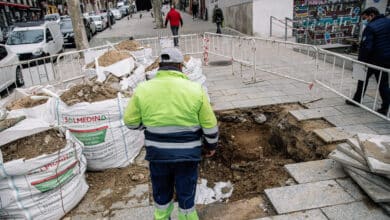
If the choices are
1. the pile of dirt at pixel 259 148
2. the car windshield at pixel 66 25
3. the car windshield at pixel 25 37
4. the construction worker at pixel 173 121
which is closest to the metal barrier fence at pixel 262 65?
the pile of dirt at pixel 259 148

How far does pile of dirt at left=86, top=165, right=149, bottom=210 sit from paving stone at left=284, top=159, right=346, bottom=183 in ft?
6.17

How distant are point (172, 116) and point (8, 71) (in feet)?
28.0

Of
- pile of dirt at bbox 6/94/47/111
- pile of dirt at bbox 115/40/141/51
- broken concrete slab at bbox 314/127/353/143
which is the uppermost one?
pile of dirt at bbox 115/40/141/51

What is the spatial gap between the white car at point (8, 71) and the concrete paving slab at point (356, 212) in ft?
28.5

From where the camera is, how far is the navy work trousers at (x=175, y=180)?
2.65 metres

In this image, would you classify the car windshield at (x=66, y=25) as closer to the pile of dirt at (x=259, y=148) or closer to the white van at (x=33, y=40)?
the white van at (x=33, y=40)

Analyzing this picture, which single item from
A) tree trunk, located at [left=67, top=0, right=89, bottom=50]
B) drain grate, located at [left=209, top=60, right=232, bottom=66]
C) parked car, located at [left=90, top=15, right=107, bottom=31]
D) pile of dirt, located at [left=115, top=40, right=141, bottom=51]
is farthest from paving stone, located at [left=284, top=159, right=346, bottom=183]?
parked car, located at [left=90, top=15, right=107, bottom=31]

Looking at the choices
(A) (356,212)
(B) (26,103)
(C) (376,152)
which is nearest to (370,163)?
(C) (376,152)

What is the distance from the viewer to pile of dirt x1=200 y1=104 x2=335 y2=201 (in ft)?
13.1

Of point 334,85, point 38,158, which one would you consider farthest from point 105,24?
point 38,158

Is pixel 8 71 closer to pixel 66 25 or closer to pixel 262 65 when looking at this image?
pixel 262 65

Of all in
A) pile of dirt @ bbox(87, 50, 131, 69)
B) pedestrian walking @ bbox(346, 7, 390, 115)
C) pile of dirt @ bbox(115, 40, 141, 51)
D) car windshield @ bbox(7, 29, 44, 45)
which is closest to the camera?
pedestrian walking @ bbox(346, 7, 390, 115)

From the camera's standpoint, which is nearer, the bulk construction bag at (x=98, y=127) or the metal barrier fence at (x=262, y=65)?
the bulk construction bag at (x=98, y=127)

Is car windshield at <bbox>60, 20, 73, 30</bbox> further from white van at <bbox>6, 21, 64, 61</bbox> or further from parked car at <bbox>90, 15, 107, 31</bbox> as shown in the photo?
parked car at <bbox>90, 15, 107, 31</bbox>
